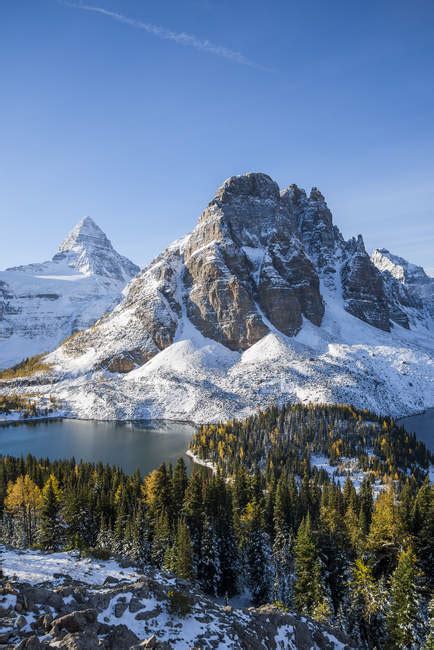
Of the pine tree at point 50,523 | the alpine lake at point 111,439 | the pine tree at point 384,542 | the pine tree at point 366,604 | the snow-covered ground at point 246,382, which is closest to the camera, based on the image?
the pine tree at point 366,604

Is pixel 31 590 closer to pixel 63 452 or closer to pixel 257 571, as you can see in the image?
pixel 257 571

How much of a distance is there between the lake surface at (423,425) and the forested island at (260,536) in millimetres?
60402

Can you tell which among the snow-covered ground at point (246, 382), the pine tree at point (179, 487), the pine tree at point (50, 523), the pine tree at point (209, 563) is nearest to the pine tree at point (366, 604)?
→ the pine tree at point (209, 563)

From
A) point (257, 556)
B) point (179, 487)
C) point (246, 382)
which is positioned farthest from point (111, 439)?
point (257, 556)

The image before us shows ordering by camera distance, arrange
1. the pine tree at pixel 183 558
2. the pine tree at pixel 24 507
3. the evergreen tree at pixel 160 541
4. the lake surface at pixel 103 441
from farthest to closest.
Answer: the lake surface at pixel 103 441 → the pine tree at pixel 24 507 → the evergreen tree at pixel 160 541 → the pine tree at pixel 183 558

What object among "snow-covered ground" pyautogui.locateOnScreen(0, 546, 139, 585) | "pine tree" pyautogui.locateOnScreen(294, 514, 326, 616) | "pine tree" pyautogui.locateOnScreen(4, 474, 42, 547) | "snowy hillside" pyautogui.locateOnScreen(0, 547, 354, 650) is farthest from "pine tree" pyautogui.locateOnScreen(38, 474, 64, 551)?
"pine tree" pyautogui.locateOnScreen(294, 514, 326, 616)

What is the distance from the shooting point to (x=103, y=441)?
12012 centimetres

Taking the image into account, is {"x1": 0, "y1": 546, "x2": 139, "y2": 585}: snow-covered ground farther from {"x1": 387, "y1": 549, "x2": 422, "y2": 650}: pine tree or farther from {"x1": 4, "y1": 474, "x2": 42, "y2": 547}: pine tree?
{"x1": 4, "y1": 474, "x2": 42, "y2": 547}: pine tree

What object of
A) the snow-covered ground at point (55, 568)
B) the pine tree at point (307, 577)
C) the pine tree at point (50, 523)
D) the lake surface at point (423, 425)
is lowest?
the lake surface at point (423, 425)

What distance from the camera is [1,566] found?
29.2 metres

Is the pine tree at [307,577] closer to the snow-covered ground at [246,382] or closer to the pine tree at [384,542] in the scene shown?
the pine tree at [384,542]

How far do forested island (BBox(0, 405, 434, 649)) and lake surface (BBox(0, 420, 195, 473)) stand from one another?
3030 cm

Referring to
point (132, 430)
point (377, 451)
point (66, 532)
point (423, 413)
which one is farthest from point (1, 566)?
point (423, 413)

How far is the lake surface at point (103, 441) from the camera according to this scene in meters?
103
